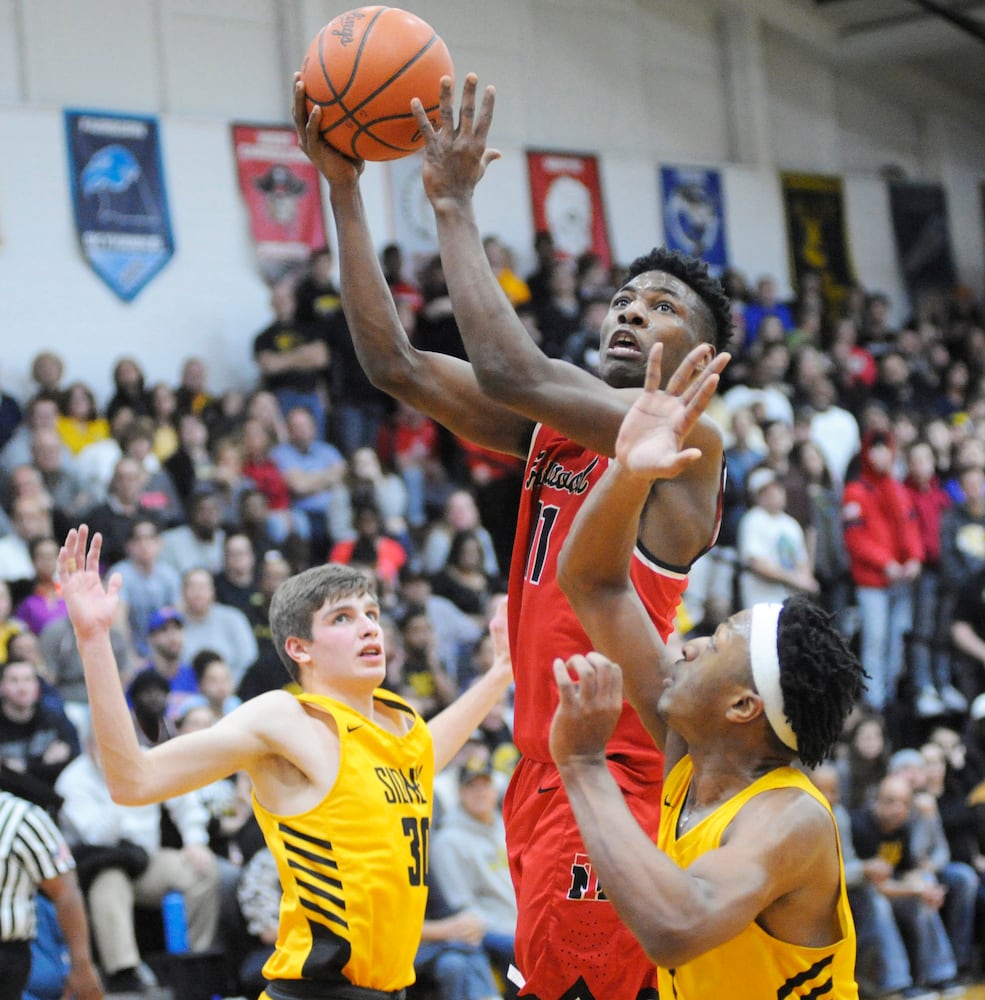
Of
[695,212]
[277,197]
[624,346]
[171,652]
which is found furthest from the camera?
[695,212]

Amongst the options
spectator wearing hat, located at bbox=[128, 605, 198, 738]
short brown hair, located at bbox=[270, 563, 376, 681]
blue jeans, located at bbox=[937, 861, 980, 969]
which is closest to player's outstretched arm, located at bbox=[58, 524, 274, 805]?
short brown hair, located at bbox=[270, 563, 376, 681]

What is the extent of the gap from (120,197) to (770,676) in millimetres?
10490

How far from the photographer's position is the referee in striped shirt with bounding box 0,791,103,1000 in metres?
5.77

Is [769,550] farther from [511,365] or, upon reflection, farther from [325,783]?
[511,365]

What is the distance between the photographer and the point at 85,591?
3549 millimetres

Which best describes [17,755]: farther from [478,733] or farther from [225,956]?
[478,733]

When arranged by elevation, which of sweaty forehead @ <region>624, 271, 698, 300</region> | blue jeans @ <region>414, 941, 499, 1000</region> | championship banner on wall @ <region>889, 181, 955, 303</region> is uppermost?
championship banner on wall @ <region>889, 181, 955, 303</region>

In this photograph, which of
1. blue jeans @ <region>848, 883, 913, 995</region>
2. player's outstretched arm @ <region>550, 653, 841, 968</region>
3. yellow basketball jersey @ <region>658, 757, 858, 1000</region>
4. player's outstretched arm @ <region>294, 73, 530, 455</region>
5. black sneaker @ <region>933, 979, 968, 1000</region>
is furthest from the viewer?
black sneaker @ <region>933, 979, 968, 1000</region>

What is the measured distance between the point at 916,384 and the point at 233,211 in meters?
6.55

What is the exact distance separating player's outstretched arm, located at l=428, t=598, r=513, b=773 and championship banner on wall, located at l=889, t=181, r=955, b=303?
15.2 m

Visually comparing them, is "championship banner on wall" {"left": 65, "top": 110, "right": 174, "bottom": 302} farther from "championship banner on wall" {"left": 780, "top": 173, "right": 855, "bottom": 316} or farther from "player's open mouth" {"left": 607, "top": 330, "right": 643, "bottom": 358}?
"player's open mouth" {"left": 607, "top": 330, "right": 643, "bottom": 358}

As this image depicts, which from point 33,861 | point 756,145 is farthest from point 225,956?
point 756,145

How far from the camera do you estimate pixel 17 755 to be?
7.20 m

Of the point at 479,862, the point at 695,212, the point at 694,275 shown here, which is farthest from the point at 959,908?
the point at 695,212
